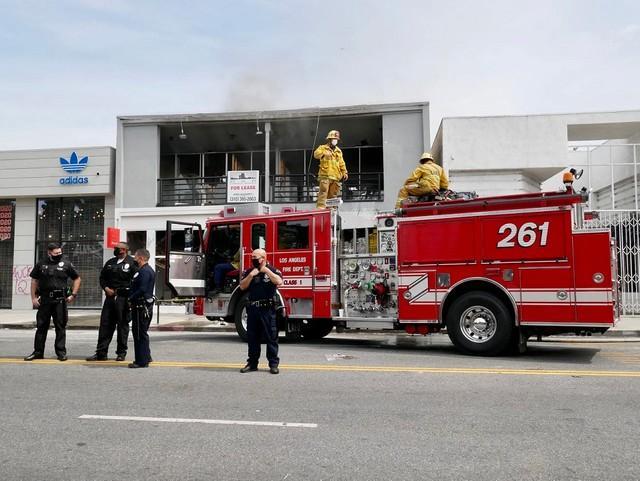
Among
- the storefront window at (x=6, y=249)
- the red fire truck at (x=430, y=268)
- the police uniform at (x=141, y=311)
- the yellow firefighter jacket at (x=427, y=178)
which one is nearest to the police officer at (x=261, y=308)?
the police uniform at (x=141, y=311)

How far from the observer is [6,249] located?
70.4ft

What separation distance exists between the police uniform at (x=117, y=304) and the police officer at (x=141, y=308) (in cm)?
18

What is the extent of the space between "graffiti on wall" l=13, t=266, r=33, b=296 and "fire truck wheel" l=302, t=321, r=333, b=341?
44.7 feet

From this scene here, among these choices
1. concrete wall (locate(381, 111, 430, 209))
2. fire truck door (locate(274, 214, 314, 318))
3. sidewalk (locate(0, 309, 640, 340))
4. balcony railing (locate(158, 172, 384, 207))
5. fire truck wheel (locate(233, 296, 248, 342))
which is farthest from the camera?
balcony railing (locate(158, 172, 384, 207))

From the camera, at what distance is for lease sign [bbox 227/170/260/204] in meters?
19.6

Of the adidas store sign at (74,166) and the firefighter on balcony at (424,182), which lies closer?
the firefighter on balcony at (424,182)

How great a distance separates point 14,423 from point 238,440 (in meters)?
2.14

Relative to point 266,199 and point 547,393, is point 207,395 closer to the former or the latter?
point 547,393

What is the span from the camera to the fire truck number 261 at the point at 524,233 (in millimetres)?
8695

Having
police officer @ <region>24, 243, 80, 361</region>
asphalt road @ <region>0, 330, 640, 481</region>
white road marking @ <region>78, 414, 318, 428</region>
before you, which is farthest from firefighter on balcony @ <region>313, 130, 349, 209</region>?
white road marking @ <region>78, 414, 318, 428</region>

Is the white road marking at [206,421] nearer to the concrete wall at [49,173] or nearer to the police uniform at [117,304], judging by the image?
the police uniform at [117,304]

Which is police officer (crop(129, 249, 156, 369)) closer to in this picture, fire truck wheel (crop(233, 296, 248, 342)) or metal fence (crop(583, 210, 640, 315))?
fire truck wheel (crop(233, 296, 248, 342))

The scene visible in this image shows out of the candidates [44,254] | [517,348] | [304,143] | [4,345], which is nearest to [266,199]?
[304,143]

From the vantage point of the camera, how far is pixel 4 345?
10.7 meters
